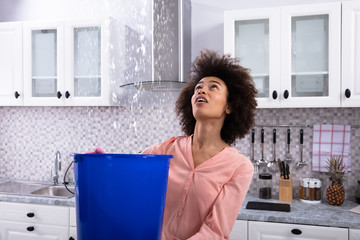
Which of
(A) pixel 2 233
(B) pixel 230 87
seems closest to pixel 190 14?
(B) pixel 230 87

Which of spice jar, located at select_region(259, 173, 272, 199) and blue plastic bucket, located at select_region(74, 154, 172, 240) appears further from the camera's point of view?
spice jar, located at select_region(259, 173, 272, 199)

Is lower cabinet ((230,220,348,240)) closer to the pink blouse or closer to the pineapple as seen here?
the pineapple

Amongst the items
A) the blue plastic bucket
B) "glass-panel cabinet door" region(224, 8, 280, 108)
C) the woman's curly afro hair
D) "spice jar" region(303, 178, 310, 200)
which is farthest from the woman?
"spice jar" region(303, 178, 310, 200)

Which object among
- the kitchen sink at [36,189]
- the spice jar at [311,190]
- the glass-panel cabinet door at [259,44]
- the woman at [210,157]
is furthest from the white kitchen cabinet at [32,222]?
the spice jar at [311,190]

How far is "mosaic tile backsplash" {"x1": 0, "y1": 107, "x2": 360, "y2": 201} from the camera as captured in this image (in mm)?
2178

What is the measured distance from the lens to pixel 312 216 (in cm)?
174

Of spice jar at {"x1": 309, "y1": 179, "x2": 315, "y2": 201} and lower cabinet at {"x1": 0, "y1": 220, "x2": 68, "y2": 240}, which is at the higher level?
A: spice jar at {"x1": 309, "y1": 179, "x2": 315, "y2": 201}

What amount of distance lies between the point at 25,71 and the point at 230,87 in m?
1.73

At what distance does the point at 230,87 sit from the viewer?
1252 millimetres

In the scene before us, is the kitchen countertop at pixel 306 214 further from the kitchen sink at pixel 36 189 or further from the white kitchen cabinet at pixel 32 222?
the kitchen sink at pixel 36 189

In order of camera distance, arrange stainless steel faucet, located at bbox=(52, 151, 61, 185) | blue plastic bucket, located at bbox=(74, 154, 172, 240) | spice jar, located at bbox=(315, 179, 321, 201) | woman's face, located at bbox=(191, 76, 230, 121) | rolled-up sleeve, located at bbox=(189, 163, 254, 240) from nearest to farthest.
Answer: blue plastic bucket, located at bbox=(74, 154, 172, 240) → rolled-up sleeve, located at bbox=(189, 163, 254, 240) → woman's face, located at bbox=(191, 76, 230, 121) → spice jar, located at bbox=(315, 179, 321, 201) → stainless steel faucet, located at bbox=(52, 151, 61, 185)

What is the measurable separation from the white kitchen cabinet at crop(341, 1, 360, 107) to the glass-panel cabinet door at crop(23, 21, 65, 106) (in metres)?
1.85

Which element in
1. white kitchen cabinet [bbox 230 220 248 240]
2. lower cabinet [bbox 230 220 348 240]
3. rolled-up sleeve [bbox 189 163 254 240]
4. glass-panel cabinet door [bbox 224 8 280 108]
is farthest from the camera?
glass-panel cabinet door [bbox 224 8 280 108]

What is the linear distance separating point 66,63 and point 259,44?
1324mm
